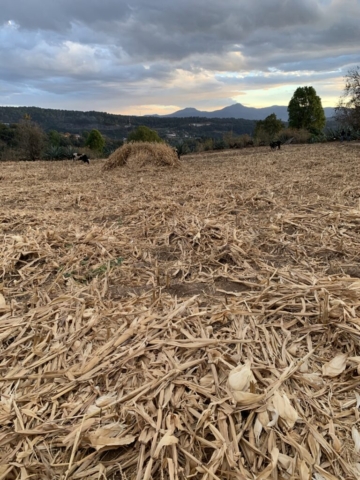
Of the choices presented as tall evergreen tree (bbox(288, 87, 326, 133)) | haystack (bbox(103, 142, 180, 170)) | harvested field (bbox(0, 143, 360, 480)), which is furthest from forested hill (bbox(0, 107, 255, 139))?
harvested field (bbox(0, 143, 360, 480))

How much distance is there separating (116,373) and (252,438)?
23.2 inches

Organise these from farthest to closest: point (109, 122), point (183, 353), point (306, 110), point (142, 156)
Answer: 1. point (109, 122)
2. point (306, 110)
3. point (142, 156)
4. point (183, 353)

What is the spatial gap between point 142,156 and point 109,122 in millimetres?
46997

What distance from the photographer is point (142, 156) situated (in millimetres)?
8930

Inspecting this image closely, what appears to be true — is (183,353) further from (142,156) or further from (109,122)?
(109,122)

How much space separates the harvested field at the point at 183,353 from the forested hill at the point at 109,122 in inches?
1644

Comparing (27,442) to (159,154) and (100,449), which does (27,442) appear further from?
(159,154)

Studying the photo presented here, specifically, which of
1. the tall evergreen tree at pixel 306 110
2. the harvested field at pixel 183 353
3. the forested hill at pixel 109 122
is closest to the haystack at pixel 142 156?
the harvested field at pixel 183 353

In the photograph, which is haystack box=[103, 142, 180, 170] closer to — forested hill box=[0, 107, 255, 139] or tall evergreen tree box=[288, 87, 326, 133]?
tall evergreen tree box=[288, 87, 326, 133]

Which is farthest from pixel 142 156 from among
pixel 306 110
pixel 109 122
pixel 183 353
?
pixel 109 122

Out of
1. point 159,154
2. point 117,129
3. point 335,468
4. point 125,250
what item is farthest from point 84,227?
point 117,129

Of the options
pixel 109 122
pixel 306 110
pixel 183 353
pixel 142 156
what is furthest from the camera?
pixel 109 122

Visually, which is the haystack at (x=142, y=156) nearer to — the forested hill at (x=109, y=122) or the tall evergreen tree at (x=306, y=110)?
the tall evergreen tree at (x=306, y=110)

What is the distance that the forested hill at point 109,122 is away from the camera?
44.7 m
